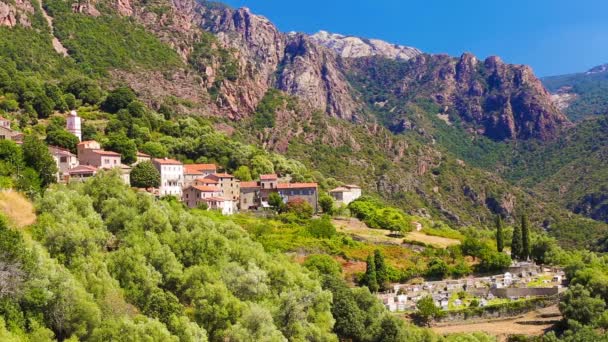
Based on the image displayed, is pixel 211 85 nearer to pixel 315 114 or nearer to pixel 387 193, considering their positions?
pixel 315 114

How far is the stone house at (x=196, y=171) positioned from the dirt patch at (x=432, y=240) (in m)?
23.6

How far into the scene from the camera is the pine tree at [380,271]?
5994cm

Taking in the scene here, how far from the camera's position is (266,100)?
569 ft

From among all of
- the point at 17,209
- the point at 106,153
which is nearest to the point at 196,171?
the point at 106,153

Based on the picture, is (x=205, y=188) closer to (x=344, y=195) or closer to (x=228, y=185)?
(x=228, y=185)

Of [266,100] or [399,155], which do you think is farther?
[399,155]

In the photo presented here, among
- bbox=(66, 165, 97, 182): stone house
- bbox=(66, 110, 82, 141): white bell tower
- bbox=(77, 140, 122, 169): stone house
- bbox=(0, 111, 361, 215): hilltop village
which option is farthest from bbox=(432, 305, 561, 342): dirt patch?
bbox=(66, 110, 82, 141): white bell tower

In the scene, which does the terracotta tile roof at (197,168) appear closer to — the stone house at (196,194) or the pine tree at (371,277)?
the stone house at (196,194)

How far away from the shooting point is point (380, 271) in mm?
60156

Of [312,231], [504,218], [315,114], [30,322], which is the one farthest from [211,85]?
[30,322]

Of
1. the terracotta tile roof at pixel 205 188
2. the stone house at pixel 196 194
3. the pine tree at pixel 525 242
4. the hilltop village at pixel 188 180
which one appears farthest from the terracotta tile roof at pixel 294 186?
the pine tree at pixel 525 242

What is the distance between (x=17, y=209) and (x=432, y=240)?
5247 centimetres

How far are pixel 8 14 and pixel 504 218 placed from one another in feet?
405

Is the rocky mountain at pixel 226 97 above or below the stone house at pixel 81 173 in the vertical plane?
above
